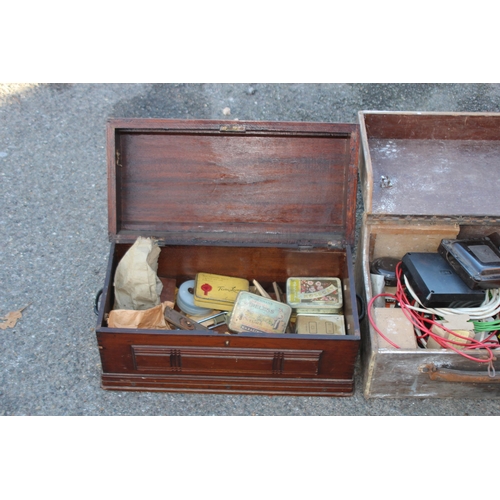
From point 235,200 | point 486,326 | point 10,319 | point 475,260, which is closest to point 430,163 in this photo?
point 475,260

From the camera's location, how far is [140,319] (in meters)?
3.04

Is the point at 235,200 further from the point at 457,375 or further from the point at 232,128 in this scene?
the point at 457,375

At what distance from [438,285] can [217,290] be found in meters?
1.22

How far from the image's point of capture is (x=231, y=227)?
3.37m

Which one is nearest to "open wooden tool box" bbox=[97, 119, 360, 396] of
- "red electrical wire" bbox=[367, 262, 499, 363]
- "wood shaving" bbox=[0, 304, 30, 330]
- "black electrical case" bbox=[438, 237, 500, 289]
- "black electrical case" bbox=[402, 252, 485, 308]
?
"red electrical wire" bbox=[367, 262, 499, 363]

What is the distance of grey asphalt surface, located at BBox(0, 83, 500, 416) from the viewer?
3.11 m

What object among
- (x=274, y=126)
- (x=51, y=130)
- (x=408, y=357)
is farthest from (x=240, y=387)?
(x=51, y=130)

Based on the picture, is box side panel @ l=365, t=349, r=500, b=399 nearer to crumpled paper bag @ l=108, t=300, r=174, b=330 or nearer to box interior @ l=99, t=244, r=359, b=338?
box interior @ l=99, t=244, r=359, b=338

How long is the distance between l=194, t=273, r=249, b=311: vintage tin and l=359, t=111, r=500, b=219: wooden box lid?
0.88 m

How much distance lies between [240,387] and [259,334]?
432mm

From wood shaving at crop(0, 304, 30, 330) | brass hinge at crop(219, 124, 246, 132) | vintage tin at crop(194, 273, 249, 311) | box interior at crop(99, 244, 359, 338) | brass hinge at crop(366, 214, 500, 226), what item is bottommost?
wood shaving at crop(0, 304, 30, 330)

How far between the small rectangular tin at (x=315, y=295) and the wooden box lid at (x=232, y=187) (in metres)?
0.23

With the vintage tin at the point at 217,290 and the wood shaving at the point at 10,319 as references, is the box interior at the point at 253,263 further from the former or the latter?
the wood shaving at the point at 10,319

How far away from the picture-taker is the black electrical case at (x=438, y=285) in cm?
303
